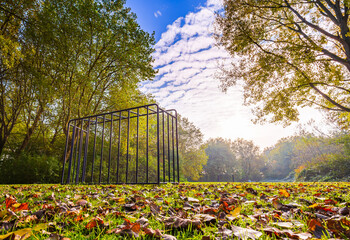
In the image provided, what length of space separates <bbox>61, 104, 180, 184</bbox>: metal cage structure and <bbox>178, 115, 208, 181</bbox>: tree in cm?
892

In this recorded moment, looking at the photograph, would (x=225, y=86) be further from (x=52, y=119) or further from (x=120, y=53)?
(x=52, y=119)

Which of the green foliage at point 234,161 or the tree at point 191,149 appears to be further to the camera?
the green foliage at point 234,161

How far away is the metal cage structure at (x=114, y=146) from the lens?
16.1ft

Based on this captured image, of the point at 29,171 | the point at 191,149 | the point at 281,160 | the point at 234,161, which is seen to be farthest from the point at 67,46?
the point at 281,160

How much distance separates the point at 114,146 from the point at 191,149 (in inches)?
611

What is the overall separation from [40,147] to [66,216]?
573 inches

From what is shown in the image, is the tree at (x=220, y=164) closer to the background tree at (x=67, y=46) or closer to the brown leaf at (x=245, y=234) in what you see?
the background tree at (x=67, y=46)

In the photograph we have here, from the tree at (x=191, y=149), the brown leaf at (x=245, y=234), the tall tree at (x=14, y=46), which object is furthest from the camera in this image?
the tree at (x=191, y=149)

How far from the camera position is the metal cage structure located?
16.1 feet

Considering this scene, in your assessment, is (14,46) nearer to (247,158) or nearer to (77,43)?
(77,43)

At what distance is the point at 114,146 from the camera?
1504 centimetres

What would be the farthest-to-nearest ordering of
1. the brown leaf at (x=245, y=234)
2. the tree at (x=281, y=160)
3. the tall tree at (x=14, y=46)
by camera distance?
1. the tree at (x=281, y=160)
2. the tall tree at (x=14, y=46)
3. the brown leaf at (x=245, y=234)

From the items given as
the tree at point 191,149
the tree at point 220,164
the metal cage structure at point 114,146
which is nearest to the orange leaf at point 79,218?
the metal cage structure at point 114,146

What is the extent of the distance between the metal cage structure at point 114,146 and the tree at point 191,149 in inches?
351
